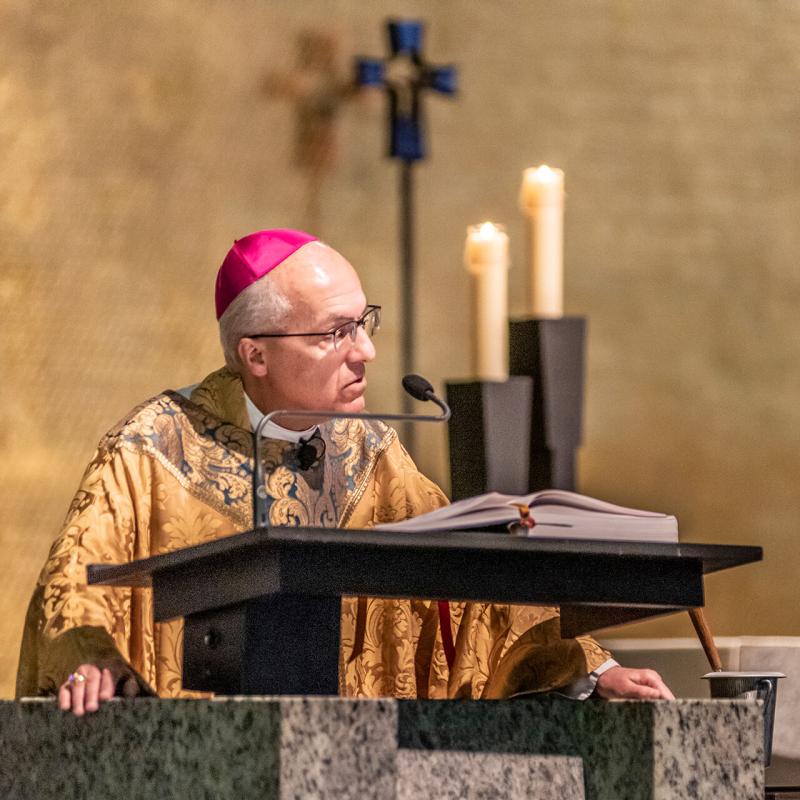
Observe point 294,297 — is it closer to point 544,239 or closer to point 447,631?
point 447,631

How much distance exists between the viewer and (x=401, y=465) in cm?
349

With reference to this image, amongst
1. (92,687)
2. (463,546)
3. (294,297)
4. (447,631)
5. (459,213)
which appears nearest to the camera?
(463,546)

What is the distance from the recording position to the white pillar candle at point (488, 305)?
4.11 m

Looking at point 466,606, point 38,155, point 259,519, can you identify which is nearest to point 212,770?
point 259,519

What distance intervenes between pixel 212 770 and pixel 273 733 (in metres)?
0.13

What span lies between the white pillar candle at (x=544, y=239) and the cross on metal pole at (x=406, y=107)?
170 cm

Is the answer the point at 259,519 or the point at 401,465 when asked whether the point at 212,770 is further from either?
the point at 401,465

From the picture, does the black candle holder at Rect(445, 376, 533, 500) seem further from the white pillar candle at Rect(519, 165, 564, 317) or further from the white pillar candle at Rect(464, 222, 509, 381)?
the white pillar candle at Rect(519, 165, 564, 317)

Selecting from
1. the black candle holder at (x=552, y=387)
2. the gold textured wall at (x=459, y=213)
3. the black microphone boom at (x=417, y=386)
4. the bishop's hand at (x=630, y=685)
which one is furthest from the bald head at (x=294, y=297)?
the gold textured wall at (x=459, y=213)

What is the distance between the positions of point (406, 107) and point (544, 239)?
6.62 ft

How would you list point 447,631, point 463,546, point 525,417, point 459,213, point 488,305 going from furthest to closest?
point 459,213, point 525,417, point 488,305, point 447,631, point 463,546

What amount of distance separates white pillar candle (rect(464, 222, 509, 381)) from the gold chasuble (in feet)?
1.93

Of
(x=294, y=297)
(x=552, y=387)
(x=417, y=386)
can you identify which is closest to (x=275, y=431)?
(x=294, y=297)

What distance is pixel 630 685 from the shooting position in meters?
2.52
